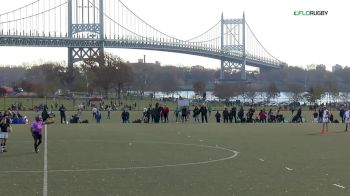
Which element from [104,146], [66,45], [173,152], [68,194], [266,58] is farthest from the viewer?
[266,58]

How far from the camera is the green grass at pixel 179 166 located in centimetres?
1397

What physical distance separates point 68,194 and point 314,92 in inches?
3556

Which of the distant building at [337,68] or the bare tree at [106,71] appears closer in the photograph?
the bare tree at [106,71]

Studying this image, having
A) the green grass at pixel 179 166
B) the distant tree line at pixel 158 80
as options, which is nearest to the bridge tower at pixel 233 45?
the distant tree line at pixel 158 80

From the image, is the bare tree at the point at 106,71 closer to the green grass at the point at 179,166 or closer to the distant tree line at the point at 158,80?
the distant tree line at the point at 158,80

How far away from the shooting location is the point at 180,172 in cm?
1703

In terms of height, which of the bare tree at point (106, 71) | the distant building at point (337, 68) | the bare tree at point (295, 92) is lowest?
the bare tree at point (295, 92)

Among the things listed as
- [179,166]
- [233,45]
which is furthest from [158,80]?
[179,166]

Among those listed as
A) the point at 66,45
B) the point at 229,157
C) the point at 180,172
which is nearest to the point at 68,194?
the point at 180,172

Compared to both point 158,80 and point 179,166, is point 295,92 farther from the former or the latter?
point 179,166

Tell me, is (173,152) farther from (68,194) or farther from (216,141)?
(68,194)

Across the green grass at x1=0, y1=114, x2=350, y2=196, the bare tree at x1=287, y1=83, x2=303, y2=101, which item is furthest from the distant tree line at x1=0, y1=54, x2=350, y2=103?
the green grass at x1=0, y1=114, x2=350, y2=196

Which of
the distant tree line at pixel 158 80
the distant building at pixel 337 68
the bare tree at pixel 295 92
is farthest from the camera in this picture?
the distant building at pixel 337 68

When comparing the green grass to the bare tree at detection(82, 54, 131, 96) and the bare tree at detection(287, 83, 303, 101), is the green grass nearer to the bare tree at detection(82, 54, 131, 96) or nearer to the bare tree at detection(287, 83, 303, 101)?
the bare tree at detection(82, 54, 131, 96)
